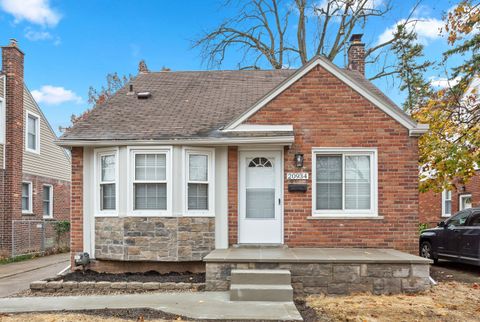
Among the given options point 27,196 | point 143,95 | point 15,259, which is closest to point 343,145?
point 143,95

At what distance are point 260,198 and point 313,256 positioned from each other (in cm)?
213

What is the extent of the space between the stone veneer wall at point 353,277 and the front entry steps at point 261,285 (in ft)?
0.90

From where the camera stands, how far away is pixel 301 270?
7320 millimetres

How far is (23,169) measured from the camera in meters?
15.4

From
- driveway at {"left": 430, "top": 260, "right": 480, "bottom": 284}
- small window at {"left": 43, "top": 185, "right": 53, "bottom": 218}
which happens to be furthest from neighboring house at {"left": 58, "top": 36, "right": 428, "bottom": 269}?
small window at {"left": 43, "top": 185, "right": 53, "bottom": 218}

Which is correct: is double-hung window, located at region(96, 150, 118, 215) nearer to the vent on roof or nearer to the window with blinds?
the vent on roof

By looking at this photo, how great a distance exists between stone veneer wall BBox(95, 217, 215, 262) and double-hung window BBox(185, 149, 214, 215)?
0.27m

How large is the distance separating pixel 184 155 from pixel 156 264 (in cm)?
247

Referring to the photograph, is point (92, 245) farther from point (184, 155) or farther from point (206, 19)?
point (206, 19)

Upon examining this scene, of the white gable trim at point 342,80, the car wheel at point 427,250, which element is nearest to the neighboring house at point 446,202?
the car wheel at point 427,250

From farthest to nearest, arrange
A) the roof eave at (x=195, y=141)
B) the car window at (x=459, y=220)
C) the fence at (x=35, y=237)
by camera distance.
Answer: the fence at (x=35, y=237) < the car window at (x=459, y=220) < the roof eave at (x=195, y=141)

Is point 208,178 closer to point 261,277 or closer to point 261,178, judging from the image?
point 261,178

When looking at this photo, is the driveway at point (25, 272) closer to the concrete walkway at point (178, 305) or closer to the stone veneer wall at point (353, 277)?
the concrete walkway at point (178, 305)

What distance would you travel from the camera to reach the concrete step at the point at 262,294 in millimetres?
6660
